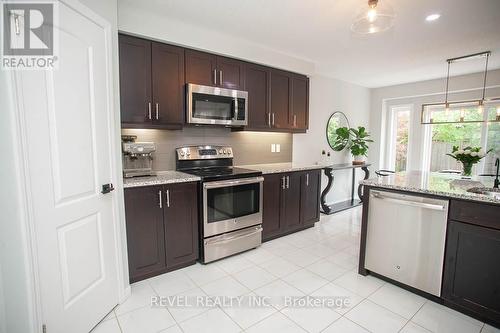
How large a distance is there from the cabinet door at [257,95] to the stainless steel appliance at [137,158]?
1.34 m

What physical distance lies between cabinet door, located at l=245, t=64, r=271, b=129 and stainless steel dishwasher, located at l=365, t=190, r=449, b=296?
1671mm

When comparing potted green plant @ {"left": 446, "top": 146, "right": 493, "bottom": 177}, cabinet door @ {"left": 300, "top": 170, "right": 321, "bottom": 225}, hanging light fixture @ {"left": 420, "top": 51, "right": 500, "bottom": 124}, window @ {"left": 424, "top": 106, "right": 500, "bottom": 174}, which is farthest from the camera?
window @ {"left": 424, "top": 106, "right": 500, "bottom": 174}

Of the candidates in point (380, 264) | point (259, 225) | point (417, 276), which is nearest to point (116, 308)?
point (259, 225)

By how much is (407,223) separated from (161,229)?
7.31 feet

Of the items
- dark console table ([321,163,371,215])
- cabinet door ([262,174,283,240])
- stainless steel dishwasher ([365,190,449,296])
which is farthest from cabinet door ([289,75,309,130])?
stainless steel dishwasher ([365,190,449,296])

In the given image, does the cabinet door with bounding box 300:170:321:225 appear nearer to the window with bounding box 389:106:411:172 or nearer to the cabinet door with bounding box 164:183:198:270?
the cabinet door with bounding box 164:183:198:270

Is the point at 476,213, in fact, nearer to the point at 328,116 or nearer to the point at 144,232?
the point at 144,232

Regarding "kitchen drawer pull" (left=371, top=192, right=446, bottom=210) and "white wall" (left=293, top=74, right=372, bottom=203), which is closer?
"kitchen drawer pull" (left=371, top=192, right=446, bottom=210)

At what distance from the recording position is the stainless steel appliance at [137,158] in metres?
2.32

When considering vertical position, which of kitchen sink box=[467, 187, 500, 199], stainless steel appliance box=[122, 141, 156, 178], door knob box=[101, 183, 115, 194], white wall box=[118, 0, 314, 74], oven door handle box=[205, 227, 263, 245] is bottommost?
oven door handle box=[205, 227, 263, 245]

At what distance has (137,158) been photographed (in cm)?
248

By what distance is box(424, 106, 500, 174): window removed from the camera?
417 centimetres

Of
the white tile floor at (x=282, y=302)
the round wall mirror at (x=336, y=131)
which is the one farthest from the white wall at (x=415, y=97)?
the white tile floor at (x=282, y=302)

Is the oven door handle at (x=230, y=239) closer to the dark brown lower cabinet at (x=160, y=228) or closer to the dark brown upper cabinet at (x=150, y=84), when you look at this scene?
the dark brown lower cabinet at (x=160, y=228)
